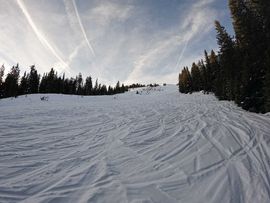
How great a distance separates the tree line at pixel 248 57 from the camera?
13.3 meters

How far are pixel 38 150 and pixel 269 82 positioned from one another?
482 inches

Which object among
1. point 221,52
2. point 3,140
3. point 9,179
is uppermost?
point 221,52

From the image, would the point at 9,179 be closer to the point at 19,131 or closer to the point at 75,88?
the point at 19,131


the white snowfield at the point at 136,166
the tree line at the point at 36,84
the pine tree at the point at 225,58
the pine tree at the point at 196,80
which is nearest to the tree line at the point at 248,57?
the pine tree at the point at 225,58

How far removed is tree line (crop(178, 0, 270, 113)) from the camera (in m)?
13.3

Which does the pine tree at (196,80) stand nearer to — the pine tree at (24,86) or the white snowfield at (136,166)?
the white snowfield at (136,166)

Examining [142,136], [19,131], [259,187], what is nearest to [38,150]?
[19,131]

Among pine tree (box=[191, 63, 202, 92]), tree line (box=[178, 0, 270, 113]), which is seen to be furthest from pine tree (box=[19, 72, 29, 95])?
tree line (box=[178, 0, 270, 113])

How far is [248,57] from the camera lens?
17078 mm

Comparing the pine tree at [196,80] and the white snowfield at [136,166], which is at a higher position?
the pine tree at [196,80]

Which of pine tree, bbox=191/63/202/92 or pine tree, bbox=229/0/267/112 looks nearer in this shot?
pine tree, bbox=229/0/267/112

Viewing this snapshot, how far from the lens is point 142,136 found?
24.1 feet

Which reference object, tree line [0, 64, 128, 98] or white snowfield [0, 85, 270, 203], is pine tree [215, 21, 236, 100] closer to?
white snowfield [0, 85, 270, 203]

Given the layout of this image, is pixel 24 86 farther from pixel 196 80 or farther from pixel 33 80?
pixel 196 80
